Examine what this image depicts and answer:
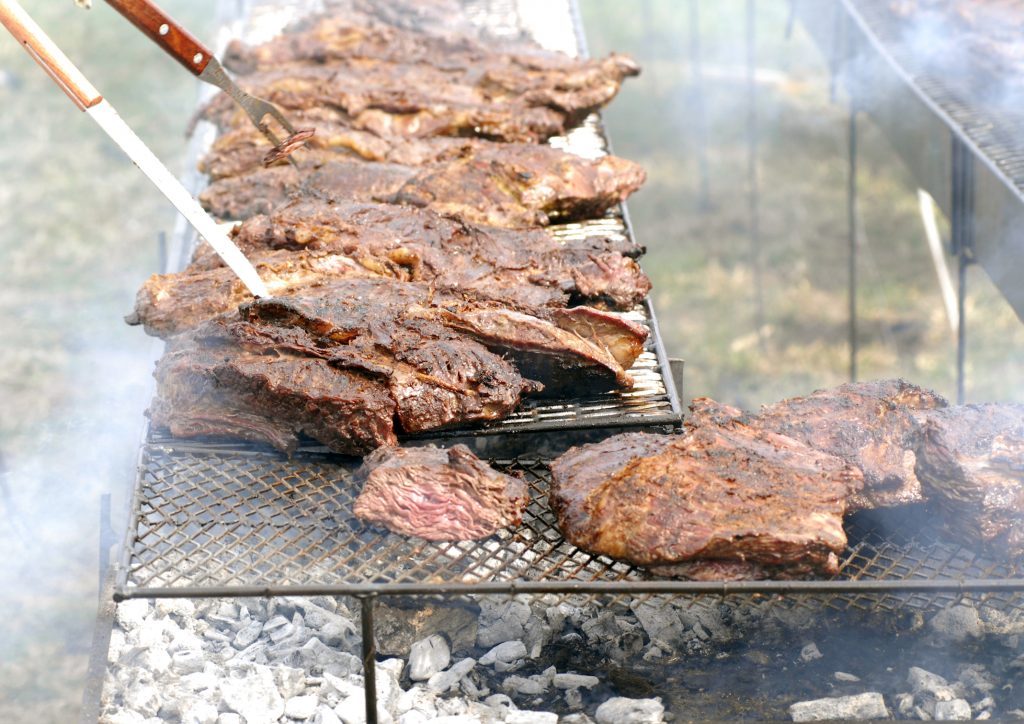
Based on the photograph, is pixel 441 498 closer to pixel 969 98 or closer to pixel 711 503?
pixel 711 503

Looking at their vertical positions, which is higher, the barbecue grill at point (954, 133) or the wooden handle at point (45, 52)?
the wooden handle at point (45, 52)

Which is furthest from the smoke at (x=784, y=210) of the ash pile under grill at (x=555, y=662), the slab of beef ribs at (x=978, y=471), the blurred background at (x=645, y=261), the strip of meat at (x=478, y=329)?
the ash pile under grill at (x=555, y=662)

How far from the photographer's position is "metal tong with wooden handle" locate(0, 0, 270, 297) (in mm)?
3926

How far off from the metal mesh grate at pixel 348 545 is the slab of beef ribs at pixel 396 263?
911mm

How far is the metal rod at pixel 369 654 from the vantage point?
10.8 ft

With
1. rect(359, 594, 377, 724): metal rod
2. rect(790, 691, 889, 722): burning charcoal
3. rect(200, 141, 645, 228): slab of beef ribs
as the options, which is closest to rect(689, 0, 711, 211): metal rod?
rect(200, 141, 645, 228): slab of beef ribs

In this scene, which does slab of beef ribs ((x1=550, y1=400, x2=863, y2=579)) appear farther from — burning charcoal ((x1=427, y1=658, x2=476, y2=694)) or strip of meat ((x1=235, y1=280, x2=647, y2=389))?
burning charcoal ((x1=427, y1=658, x2=476, y2=694))

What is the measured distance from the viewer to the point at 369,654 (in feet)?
11.0

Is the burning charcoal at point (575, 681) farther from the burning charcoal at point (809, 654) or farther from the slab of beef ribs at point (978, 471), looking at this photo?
the slab of beef ribs at point (978, 471)

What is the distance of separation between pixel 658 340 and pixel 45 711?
4366 millimetres

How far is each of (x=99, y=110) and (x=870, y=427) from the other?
3133mm

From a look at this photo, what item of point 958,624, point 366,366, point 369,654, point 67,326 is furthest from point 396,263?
point 67,326

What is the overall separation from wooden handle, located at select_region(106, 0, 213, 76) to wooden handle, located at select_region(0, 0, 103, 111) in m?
0.79

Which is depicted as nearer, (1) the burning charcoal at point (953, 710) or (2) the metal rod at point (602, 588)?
(2) the metal rod at point (602, 588)
